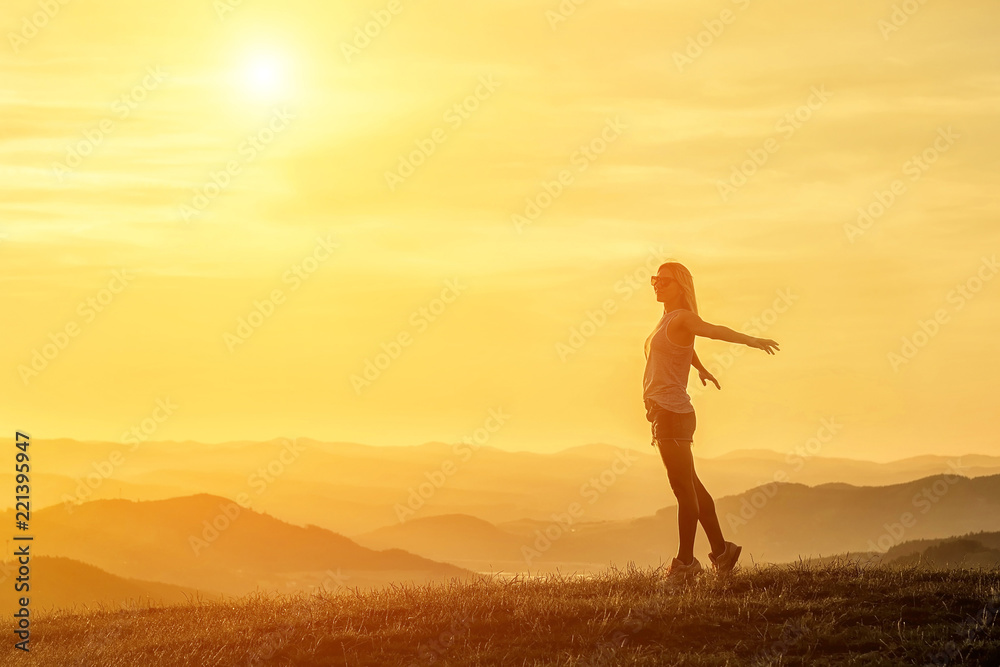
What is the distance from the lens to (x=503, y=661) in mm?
9359

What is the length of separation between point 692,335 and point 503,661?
4.31 metres

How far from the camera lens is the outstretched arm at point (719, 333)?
11.0 metres

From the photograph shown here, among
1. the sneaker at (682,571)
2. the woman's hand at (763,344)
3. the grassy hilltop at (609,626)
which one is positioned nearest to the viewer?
the grassy hilltop at (609,626)

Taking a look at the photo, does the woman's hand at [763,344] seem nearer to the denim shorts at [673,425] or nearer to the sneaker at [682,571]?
the denim shorts at [673,425]

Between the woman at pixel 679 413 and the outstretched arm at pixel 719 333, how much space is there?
1.6 inches

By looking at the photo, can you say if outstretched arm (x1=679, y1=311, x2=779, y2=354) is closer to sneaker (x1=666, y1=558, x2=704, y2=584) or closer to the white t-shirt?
the white t-shirt

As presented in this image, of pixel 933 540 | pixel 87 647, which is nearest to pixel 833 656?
pixel 87 647

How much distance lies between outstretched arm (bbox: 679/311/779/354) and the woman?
1.6 inches

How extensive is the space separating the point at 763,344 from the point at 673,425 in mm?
1558

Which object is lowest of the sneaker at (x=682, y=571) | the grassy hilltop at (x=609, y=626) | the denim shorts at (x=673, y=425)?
the grassy hilltop at (x=609, y=626)

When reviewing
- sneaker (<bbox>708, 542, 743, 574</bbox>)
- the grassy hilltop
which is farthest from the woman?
the grassy hilltop

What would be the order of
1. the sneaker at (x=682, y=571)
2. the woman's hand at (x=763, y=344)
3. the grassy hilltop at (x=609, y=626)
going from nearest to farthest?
the grassy hilltop at (x=609, y=626) → the woman's hand at (x=763, y=344) → the sneaker at (x=682, y=571)

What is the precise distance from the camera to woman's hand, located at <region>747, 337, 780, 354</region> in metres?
11.0

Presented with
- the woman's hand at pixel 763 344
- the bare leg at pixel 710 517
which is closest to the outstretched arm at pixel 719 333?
the woman's hand at pixel 763 344
